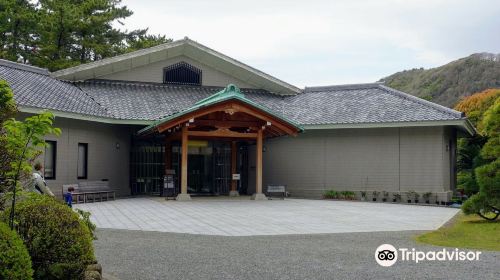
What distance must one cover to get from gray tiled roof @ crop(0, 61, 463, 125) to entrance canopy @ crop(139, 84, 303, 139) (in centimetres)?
210

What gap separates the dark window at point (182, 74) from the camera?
23.9 m

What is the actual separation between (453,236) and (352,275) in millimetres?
4748

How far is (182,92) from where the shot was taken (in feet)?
76.7

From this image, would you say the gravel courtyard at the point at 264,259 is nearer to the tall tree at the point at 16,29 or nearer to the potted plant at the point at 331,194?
the potted plant at the point at 331,194

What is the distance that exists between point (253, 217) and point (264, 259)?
5936 millimetres

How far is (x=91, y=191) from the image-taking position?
18.5 meters

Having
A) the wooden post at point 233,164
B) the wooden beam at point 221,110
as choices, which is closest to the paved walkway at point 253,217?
the wooden post at point 233,164

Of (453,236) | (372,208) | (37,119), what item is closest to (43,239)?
(37,119)

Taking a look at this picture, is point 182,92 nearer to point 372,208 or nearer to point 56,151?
point 56,151

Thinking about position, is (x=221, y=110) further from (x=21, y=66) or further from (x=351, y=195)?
(x=21, y=66)

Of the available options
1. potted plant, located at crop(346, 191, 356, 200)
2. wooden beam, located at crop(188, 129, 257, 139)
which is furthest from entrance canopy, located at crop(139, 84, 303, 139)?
potted plant, located at crop(346, 191, 356, 200)

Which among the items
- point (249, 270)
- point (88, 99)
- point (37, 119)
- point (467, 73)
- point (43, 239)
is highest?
point (467, 73)

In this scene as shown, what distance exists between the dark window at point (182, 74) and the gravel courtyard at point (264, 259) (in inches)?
564

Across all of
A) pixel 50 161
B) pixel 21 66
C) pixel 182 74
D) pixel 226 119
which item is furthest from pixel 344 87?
pixel 21 66
